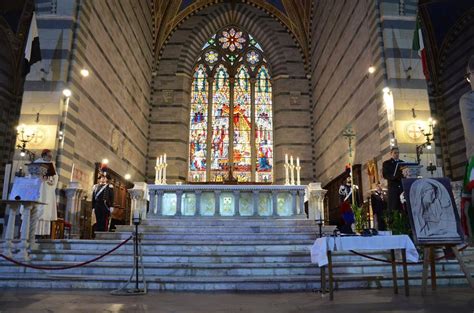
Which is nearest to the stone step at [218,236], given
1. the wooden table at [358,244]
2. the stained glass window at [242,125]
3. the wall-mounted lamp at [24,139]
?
the wall-mounted lamp at [24,139]

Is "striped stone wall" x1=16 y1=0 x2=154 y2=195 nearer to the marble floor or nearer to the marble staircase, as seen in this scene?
the marble staircase

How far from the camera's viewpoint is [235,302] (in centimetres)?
415

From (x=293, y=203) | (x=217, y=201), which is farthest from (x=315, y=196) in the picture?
(x=217, y=201)

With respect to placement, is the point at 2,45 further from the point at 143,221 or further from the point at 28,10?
the point at 143,221

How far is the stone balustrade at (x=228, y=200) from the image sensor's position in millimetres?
10516

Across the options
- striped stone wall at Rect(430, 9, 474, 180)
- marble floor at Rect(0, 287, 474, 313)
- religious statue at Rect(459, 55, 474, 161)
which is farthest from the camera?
striped stone wall at Rect(430, 9, 474, 180)

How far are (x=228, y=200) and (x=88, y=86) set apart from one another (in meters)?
5.39

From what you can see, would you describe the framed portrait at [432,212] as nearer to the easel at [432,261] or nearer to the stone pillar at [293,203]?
the easel at [432,261]

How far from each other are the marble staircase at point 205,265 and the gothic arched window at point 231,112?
10267 mm

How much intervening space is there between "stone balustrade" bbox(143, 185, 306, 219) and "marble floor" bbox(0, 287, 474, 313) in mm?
5437

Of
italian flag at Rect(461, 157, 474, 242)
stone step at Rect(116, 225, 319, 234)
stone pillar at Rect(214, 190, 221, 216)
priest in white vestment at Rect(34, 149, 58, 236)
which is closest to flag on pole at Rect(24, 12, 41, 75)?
priest in white vestment at Rect(34, 149, 58, 236)

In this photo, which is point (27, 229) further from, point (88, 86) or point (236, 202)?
point (88, 86)

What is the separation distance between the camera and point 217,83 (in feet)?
65.4

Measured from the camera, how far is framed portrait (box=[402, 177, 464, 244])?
15.4ft
